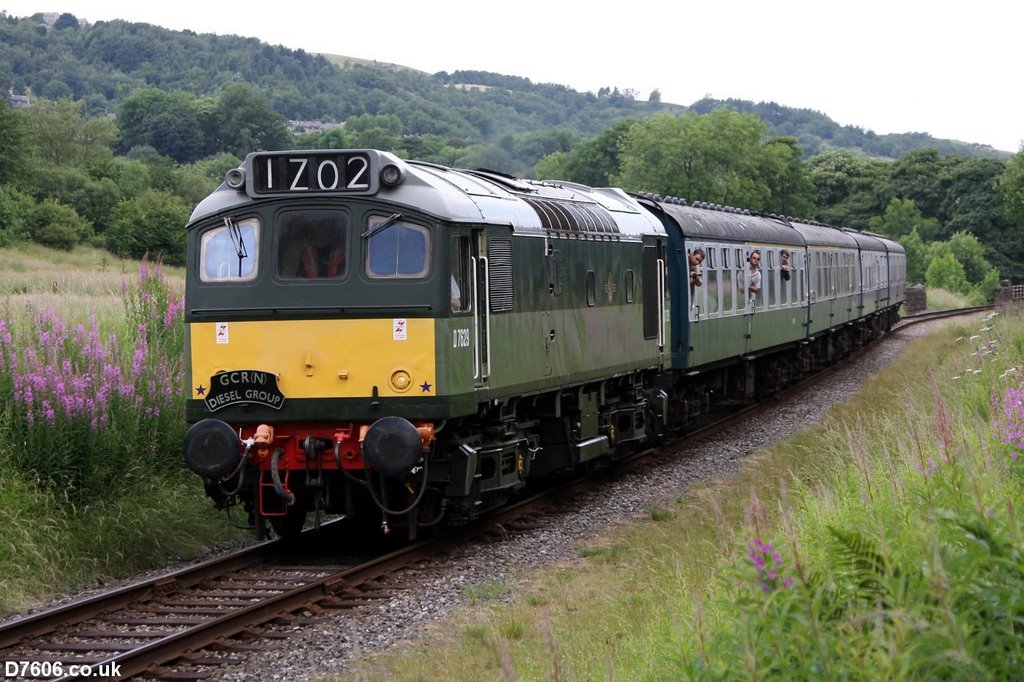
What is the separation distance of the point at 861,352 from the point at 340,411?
28.6 meters

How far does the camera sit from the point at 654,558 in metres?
10.6

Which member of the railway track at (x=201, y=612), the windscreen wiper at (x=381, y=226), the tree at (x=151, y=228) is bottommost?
the railway track at (x=201, y=612)

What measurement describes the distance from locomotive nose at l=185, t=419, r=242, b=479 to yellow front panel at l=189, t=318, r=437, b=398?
1.82 ft

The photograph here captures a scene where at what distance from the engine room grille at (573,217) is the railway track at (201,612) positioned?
3470 mm

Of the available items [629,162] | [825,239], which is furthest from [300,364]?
[629,162]

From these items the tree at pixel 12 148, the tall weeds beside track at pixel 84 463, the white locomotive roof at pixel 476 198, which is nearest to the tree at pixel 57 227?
the tree at pixel 12 148

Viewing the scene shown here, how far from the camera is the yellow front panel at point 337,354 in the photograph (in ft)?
34.9

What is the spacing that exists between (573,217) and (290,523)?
4.74 m

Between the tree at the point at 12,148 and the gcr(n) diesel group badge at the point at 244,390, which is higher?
the tree at the point at 12,148

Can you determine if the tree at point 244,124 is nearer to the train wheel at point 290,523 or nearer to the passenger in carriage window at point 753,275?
the passenger in carriage window at point 753,275

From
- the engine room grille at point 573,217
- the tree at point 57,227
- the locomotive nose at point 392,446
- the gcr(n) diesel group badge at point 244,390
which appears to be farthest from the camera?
the tree at point 57,227

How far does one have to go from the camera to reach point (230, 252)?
11.1 metres

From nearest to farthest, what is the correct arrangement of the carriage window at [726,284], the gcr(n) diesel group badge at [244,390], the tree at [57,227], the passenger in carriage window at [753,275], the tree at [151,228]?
the gcr(n) diesel group badge at [244,390] < the carriage window at [726,284] < the passenger in carriage window at [753,275] < the tree at [151,228] < the tree at [57,227]

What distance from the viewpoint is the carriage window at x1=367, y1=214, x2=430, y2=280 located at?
35.5ft
